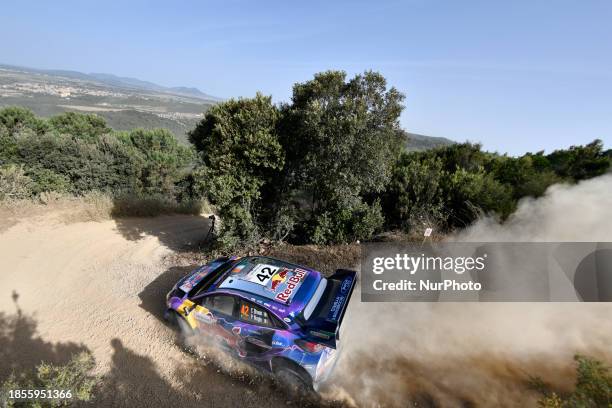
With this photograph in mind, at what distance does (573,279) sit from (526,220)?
2415 mm

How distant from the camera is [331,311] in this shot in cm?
474

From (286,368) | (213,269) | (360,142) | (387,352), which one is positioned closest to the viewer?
(286,368)

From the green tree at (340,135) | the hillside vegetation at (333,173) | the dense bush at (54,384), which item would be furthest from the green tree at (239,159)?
the dense bush at (54,384)

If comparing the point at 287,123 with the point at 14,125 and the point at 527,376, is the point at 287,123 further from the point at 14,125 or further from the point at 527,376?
the point at 14,125

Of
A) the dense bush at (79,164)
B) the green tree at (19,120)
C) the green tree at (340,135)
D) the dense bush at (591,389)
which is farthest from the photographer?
the green tree at (19,120)

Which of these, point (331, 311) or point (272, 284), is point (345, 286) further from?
point (272, 284)

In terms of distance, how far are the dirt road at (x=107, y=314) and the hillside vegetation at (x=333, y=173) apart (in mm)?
2246

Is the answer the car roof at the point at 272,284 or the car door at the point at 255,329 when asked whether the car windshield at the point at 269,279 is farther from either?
the car door at the point at 255,329

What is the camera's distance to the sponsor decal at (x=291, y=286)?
4.78 meters

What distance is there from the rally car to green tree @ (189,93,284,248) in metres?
2.68

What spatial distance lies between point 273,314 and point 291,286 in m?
0.67

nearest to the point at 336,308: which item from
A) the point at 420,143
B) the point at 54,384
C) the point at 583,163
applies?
the point at 54,384

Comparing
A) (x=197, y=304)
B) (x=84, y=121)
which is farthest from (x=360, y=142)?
(x=84, y=121)

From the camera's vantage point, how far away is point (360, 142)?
7.47 m
